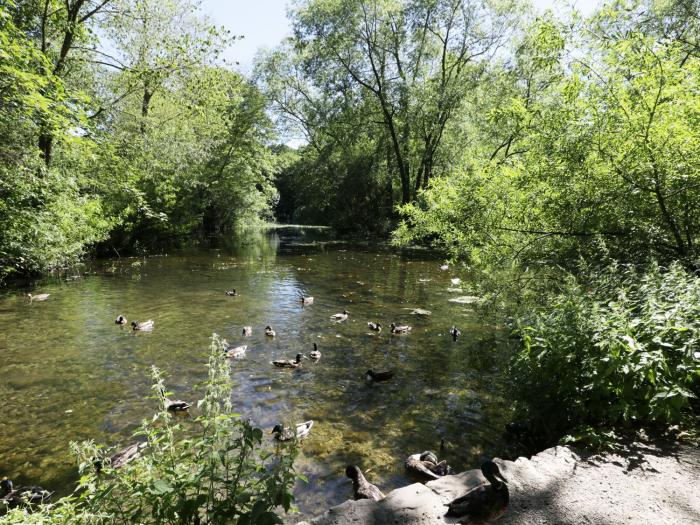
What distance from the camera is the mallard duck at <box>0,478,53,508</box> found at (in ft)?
14.4

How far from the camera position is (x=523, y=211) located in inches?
365

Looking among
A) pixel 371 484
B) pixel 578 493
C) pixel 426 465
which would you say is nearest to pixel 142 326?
pixel 371 484

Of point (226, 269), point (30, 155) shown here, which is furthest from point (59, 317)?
point (226, 269)

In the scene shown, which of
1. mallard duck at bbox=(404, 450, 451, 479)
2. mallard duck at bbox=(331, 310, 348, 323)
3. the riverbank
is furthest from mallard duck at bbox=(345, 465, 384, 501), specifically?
mallard duck at bbox=(331, 310, 348, 323)

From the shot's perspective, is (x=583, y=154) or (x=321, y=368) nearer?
(x=583, y=154)

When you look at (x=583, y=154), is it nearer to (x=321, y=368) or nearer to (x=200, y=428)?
(x=321, y=368)

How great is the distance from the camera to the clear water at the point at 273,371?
5.92m

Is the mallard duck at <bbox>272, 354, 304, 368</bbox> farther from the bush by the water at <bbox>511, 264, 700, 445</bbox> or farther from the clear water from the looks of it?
the bush by the water at <bbox>511, 264, 700, 445</bbox>

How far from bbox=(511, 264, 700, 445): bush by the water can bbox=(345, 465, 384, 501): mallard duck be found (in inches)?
92.2

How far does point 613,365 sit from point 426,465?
2674mm

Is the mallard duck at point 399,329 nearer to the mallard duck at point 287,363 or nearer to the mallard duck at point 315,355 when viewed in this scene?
the mallard duck at point 315,355

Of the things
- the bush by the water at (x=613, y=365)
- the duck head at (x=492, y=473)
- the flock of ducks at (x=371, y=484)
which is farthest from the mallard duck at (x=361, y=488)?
the bush by the water at (x=613, y=365)

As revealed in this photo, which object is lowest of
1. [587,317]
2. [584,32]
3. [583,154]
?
[587,317]

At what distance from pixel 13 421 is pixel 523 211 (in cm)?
1071
